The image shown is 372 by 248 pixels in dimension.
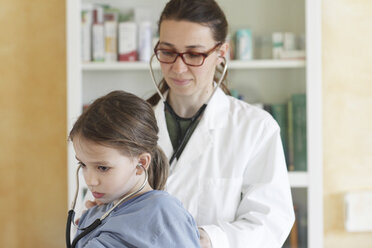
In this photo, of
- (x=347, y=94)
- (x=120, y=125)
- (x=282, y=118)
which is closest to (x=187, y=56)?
(x=120, y=125)

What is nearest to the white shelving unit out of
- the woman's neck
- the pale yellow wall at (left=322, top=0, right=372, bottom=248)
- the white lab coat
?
the pale yellow wall at (left=322, top=0, right=372, bottom=248)

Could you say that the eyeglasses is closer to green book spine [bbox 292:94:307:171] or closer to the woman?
the woman

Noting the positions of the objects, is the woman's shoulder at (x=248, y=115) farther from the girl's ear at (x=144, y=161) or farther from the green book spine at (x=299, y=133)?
the green book spine at (x=299, y=133)

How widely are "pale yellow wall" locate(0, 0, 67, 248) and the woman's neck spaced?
115 cm

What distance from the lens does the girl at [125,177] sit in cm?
100

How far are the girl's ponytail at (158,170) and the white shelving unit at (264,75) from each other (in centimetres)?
104

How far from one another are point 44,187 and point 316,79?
150 centimetres

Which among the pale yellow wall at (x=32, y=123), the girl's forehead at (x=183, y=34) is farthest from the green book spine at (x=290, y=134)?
the pale yellow wall at (x=32, y=123)

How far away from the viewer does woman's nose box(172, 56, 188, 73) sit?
4.99ft

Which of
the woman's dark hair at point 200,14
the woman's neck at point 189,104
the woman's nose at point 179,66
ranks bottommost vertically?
the woman's neck at point 189,104

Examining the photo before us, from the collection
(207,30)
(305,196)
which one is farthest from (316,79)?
(207,30)

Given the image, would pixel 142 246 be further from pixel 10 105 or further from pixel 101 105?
pixel 10 105

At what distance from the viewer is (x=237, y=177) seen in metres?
1.57

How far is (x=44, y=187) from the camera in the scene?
8.82 ft
